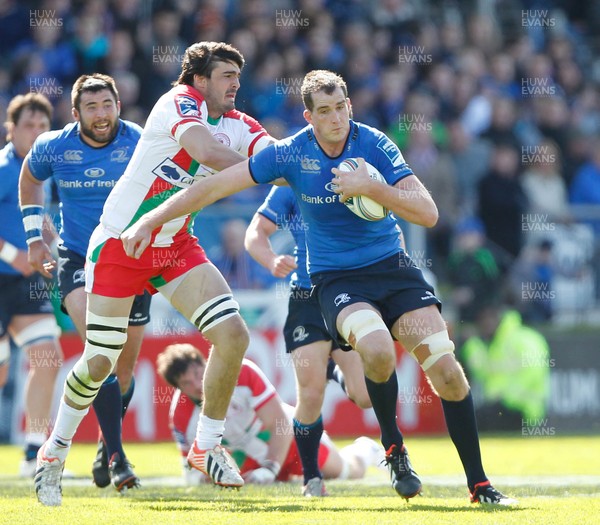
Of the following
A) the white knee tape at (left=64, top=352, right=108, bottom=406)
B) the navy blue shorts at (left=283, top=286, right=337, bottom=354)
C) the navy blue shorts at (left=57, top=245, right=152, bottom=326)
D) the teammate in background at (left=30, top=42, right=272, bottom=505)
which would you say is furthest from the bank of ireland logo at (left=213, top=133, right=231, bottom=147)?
the white knee tape at (left=64, top=352, right=108, bottom=406)

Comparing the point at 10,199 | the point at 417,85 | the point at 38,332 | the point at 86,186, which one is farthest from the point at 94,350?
the point at 417,85

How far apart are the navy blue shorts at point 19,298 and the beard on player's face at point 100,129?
2.36 metres

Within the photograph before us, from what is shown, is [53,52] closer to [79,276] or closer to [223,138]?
[79,276]

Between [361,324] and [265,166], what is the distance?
3.70 feet

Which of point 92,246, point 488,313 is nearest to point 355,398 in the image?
point 92,246

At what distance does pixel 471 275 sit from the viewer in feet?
51.0

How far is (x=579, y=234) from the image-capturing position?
52.2 feet

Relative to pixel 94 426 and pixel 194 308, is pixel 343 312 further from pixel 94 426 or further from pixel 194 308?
pixel 94 426

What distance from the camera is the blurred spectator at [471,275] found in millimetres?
15383

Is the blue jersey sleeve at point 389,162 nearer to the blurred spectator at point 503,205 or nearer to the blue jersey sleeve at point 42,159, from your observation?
the blue jersey sleeve at point 42,159

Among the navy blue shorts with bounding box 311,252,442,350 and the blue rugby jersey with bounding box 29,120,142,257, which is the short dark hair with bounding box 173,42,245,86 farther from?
the navy blue shorts with bounding box 311,252,442,350

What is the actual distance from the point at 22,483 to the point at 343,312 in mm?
3666

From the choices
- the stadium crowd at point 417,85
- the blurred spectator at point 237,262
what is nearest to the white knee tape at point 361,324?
the blurred spectator at point 237,262

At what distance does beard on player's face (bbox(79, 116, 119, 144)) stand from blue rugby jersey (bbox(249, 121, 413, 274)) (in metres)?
1.81
